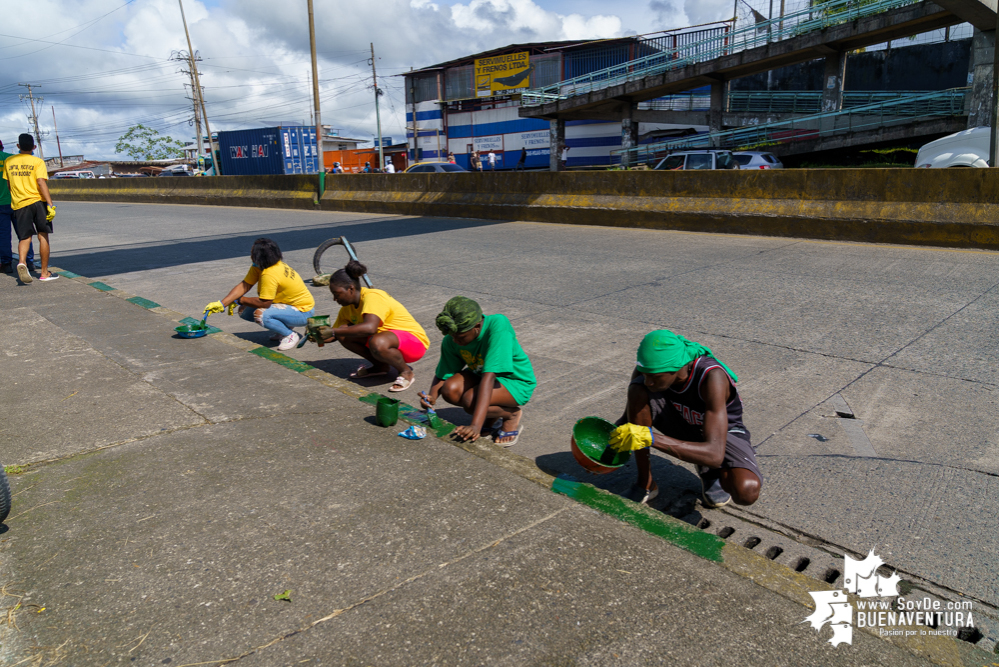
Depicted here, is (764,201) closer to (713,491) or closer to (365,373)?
(365,373)

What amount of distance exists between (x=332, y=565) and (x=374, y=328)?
→ 2464 mm

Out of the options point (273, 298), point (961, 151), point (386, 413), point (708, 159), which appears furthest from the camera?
point (708, 159)

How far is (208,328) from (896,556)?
570 centimetres

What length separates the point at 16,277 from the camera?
927cm

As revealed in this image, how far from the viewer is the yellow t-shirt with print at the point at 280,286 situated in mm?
6078

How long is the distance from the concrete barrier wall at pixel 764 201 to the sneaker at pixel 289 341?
24.6 feet

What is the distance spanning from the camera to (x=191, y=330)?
20.1 ft

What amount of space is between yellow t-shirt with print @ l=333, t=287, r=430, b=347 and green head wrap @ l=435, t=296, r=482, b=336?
4.48 ft

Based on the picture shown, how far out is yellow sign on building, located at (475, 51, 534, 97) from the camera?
43.6 m

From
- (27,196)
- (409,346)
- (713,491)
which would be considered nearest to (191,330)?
(409,346)

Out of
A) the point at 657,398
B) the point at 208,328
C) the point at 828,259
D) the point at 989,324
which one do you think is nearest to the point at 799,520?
the point at 657,398

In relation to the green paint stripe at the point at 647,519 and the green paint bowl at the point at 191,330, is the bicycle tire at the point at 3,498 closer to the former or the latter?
the green paint stripe at the point at 647,519

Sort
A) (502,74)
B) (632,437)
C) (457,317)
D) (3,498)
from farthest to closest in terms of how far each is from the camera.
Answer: (502,74) < (457,317) < (632,437) < (3,498)

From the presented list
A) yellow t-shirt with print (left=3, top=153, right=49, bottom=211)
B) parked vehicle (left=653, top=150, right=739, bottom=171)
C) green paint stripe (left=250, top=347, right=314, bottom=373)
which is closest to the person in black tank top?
green paint stripe (left=250, top=347, right=314, bottom=373)
